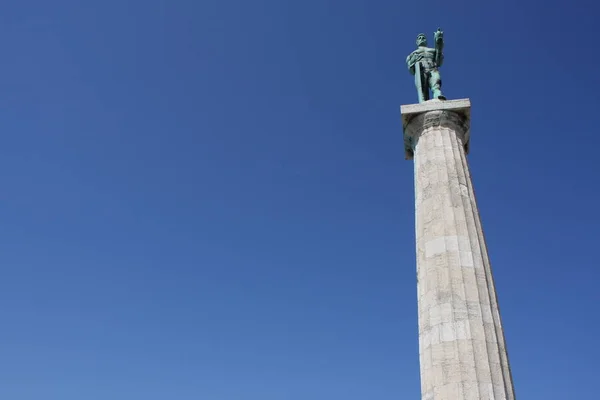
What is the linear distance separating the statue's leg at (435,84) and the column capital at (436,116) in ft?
2.18

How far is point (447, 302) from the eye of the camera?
13250 millimetres

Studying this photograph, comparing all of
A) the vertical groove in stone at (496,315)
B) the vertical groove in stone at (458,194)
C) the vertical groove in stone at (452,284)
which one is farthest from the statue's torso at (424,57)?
the vertical groove in stone at (496,315)

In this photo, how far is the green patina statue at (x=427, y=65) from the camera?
1936 cm

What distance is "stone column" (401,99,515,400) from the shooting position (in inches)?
477

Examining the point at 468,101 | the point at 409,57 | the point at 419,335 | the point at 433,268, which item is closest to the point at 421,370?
the point at 419,335

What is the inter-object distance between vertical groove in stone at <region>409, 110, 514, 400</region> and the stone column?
23 mm

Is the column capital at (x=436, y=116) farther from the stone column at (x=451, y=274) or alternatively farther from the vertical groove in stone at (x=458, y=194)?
the vertical groove in stone at (x=458, y=194)

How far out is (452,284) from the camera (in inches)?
531

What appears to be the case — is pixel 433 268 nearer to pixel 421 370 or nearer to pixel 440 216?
pixel 440 216

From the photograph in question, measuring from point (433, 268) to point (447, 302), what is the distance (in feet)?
3.90

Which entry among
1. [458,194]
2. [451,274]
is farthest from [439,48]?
[451,274]

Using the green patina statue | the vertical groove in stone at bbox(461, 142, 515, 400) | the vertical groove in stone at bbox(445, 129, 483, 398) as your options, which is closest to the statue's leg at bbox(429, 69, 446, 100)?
the green patina statue

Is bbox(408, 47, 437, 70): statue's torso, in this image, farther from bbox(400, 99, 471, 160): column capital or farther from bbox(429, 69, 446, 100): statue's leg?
bbox(400, 99, 471, 160): column capital

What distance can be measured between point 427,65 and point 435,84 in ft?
4.19
